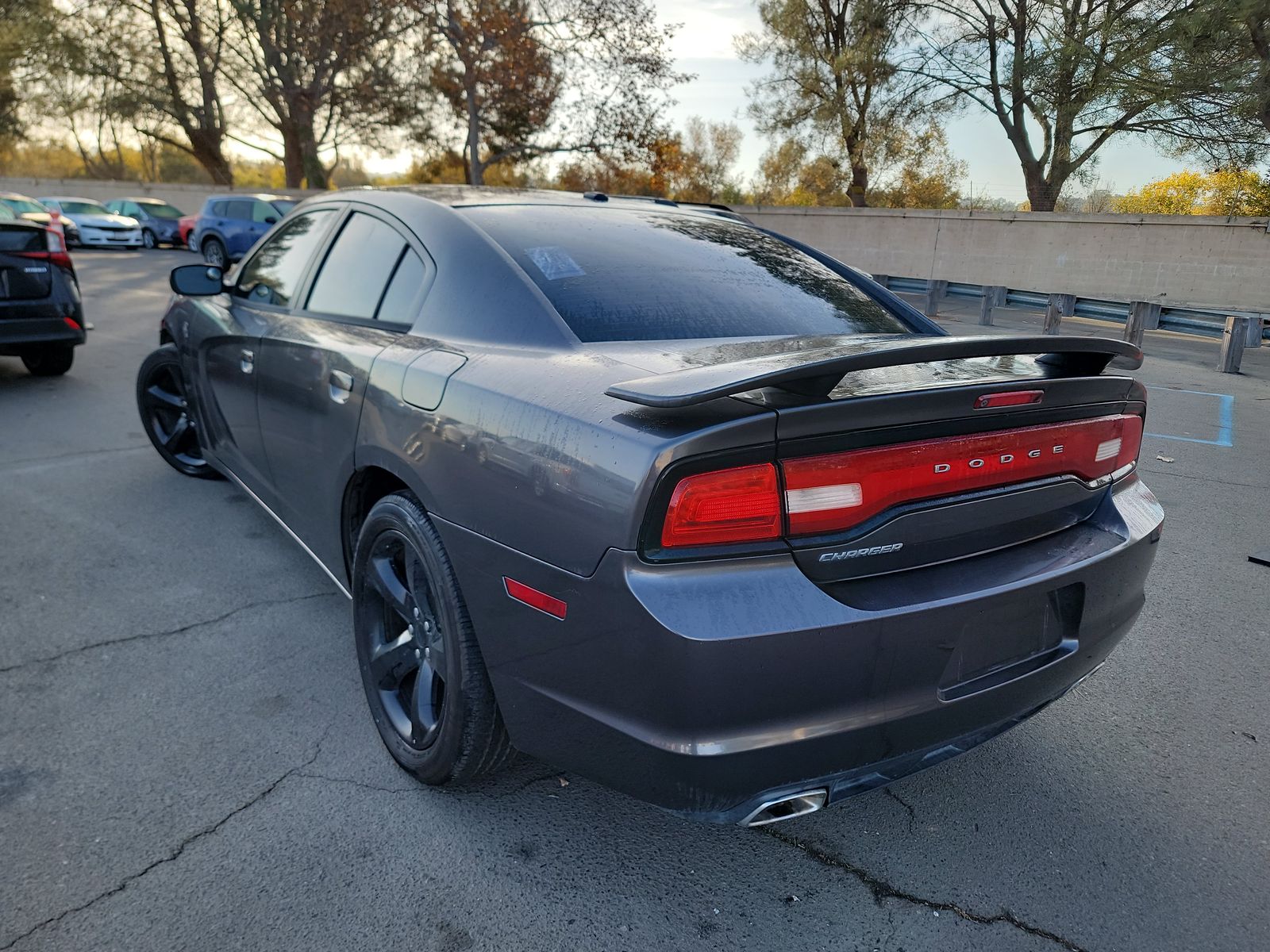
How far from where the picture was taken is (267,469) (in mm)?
3387

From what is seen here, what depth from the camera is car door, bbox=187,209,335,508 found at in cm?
342

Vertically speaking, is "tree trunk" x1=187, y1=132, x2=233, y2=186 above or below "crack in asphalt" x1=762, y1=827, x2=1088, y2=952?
above

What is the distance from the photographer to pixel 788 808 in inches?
67.0

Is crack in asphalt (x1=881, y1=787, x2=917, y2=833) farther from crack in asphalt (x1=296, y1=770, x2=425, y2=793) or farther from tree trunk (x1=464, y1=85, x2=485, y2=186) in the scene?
tree trunk (x1=464, y1=85, x2=485, y2=186)

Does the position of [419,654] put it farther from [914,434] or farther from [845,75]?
[845,75]

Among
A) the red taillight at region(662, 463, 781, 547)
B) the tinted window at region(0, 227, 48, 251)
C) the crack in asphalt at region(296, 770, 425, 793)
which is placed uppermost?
the tinted window at region(0, 227, 48, 251)

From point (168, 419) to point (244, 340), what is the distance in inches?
74.9

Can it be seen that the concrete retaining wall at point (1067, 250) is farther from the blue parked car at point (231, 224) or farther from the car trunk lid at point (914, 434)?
the car trunk lid at point (914, 434)

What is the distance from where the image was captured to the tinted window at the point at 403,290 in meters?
2.62

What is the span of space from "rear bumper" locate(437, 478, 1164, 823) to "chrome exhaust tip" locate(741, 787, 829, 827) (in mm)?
18

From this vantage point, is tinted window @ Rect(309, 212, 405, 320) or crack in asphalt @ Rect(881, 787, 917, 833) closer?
crack in asphalt @ Rect(881, 787, 917, 833)

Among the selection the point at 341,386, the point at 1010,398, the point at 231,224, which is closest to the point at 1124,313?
the point at 1010,398

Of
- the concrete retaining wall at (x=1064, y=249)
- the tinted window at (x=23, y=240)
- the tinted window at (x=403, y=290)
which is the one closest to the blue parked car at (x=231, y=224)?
the concrete retaining wall at (x=1064, y=249)

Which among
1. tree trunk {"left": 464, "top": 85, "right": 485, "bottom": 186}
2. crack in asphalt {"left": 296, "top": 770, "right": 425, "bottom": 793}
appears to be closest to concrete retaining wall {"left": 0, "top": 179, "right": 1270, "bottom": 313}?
tree trunk {"left": 464, "top": 85, "right": 485, "bottom": 186}
